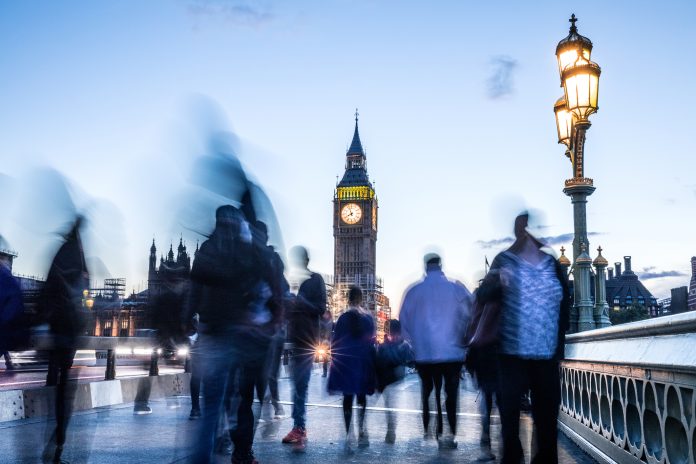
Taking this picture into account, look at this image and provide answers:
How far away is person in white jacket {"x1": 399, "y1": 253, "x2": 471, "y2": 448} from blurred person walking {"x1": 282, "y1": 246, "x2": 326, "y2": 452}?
0.97m

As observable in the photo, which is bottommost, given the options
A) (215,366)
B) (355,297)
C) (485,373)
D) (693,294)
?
(485,373)

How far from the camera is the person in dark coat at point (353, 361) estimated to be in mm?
7598

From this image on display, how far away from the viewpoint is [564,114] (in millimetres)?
10172

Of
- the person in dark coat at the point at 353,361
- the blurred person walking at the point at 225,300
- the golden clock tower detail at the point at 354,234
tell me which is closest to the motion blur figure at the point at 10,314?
the blurred person walking at the point at 225,300

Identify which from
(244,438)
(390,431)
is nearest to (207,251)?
(244,438)

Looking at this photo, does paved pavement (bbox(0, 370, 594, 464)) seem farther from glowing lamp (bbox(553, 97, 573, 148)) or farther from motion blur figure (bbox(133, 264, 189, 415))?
glowing lamp (bbox(553, 97, 573, 148))

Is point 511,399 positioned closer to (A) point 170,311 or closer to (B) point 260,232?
(B) point 260,232

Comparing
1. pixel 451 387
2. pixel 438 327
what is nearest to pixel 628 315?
pixel 451 387

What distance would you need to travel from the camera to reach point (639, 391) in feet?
15.4

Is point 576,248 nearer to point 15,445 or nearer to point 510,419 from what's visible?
point 510,419

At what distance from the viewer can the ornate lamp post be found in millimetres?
8867

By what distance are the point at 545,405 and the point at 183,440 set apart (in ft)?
13.2

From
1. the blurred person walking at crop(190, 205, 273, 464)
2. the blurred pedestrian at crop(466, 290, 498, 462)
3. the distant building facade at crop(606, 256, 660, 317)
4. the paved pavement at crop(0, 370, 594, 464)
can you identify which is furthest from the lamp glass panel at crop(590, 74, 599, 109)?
the distant building facade at crop(606, 256, 660, 317)

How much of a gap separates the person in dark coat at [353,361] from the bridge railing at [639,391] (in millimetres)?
2152
